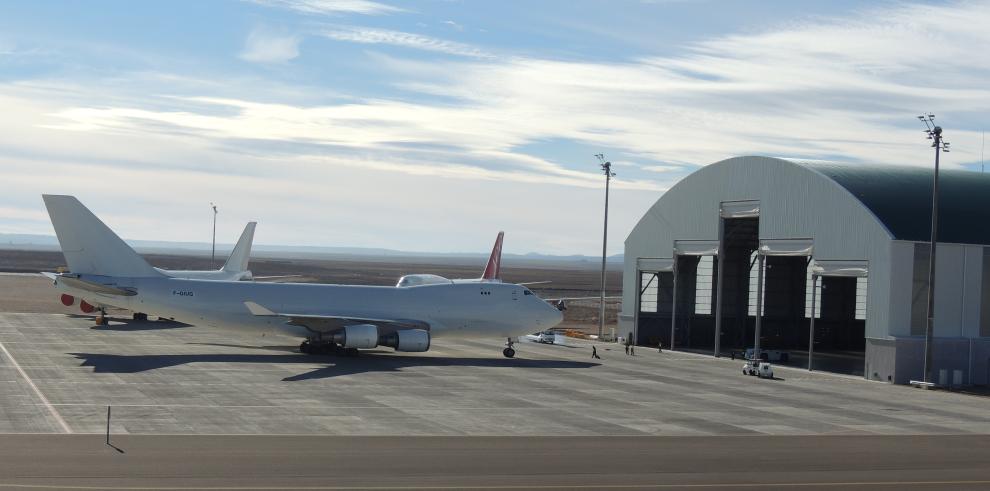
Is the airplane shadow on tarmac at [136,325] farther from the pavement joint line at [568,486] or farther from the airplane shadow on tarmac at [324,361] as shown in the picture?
the pavement joint line at [568,486]

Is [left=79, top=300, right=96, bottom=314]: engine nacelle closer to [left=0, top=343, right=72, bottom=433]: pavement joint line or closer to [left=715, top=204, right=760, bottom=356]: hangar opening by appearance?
[left=0, top=343, right=72, bottom=433]: pavement joint line

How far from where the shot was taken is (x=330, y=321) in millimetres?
53125

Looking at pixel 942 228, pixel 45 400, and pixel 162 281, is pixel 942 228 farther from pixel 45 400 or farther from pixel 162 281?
pixel 45 400

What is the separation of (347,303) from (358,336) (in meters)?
3.14

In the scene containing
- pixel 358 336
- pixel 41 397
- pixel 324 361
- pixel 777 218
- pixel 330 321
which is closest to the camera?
pixel 41 397

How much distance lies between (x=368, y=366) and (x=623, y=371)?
12944mm

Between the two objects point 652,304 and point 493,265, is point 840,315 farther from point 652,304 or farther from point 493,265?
point 493,265

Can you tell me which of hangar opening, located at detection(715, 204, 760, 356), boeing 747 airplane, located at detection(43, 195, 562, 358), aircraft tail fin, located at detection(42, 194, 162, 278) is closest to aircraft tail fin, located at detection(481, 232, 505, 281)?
hangar opening, located at detection(715, 204, 760, 356)

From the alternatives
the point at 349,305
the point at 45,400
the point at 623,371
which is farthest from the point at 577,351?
the point at 45,400

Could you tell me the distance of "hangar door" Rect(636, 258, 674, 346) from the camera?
Result: 74.9 m

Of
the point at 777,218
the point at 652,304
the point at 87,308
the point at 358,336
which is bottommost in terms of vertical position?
the point at 87,308

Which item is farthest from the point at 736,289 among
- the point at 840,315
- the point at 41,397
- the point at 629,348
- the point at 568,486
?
the point at 568,486

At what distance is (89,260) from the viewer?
51.7 m

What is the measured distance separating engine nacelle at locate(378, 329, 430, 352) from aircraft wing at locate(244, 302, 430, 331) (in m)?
0.55
